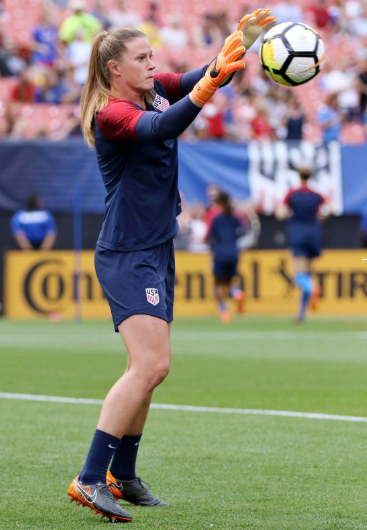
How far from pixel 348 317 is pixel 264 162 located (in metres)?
3.69

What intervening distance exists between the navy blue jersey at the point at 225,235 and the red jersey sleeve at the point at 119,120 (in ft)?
43.1

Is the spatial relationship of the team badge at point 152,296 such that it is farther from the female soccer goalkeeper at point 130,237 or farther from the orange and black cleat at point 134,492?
the orange and black cleat at point 134,492

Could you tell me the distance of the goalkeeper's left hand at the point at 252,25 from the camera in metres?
4.29

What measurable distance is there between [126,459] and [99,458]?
335mm

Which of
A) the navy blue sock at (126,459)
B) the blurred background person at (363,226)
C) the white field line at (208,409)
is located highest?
the blurred background person at (363,226)

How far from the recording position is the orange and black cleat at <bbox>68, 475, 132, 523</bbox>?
4.10m

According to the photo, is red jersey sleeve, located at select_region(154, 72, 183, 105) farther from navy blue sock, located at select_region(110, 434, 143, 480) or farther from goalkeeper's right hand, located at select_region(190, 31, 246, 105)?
navy blue sock, located at select_region(110, 434, 143, 480)

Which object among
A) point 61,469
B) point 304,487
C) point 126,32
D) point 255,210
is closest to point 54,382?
point 61,469

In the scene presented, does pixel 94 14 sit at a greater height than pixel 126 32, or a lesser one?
greater

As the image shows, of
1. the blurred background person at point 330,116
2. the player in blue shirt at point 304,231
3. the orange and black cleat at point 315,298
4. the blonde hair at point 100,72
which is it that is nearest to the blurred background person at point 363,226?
the orange and black cleat at point 315,298

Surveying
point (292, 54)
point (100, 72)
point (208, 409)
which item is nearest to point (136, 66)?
point (100, 72)

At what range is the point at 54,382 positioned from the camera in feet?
29.2

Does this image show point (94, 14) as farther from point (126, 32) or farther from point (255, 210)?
point (126, 32)

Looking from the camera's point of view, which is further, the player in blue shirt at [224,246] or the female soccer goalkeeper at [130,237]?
the player in blue shirt at [224,246]
